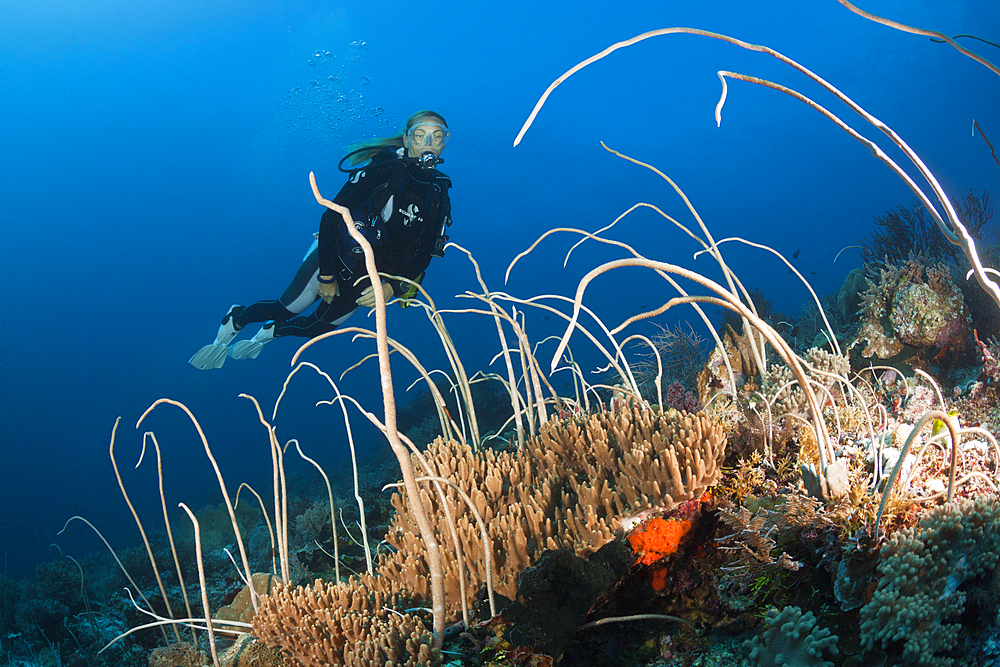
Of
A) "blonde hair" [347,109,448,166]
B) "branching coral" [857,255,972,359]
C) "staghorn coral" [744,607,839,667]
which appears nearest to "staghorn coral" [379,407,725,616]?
"staghorn coral" [744,607,839,667]

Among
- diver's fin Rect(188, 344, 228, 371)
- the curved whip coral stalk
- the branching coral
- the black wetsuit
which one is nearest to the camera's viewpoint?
the curved whip coral stalk

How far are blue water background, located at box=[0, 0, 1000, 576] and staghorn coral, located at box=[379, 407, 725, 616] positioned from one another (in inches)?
821

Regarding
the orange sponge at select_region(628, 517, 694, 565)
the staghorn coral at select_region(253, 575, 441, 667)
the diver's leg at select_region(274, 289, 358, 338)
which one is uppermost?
the diver's leg at select_region(274, 289, 358, 338)

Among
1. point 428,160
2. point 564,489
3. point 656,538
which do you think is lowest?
point 656,538

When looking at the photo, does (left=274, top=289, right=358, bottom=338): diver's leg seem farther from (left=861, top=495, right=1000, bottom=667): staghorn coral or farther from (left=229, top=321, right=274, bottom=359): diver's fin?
(left=861, top=495, right=1000, bottom=667): staghorn coral

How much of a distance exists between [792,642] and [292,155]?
51.9 m

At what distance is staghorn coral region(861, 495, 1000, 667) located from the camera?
123cm

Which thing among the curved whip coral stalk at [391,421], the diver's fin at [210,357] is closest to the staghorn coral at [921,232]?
the curved whip coral stalk at [391,421]

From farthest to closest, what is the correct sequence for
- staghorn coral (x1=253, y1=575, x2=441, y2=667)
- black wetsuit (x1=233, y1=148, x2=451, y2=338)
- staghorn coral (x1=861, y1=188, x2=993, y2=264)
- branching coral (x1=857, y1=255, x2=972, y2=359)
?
staghorn coral (x1=861, y1=188, x2=993, y2=264)
black wetsuit (x1=233, y1=148, x2=451, y2=338)
branching coral (x1=857, y1=255, x2=972, y2=359)
staghorn coral (x1=253, y1=575, x2=441, y2=667)

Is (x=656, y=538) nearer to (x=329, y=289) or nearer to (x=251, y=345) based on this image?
(x=329, y=289)

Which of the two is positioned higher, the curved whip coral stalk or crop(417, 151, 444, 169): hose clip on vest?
crop(417, 151, 444, 169): hose clip on vest

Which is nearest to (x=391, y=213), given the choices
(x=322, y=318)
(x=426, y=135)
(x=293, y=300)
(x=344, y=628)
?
(x=426, y=135)

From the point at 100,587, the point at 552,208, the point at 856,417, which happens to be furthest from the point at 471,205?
the point at 856,417

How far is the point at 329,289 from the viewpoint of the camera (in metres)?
6.50
